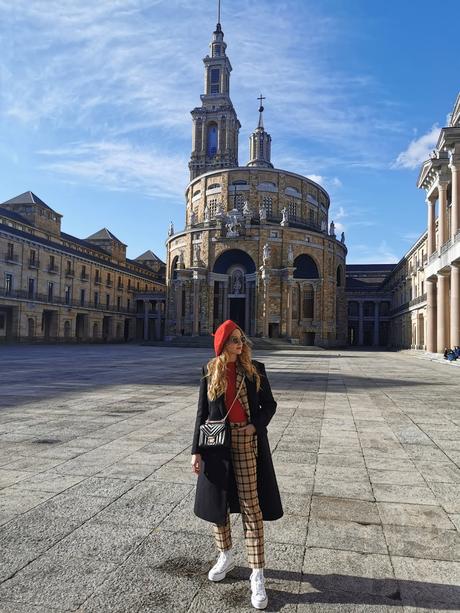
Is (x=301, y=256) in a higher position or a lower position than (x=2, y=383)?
higher

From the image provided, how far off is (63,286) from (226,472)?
184 feet

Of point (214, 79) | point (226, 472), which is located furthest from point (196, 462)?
point (214, 79)

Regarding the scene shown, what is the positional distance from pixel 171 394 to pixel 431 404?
6388 millimetres

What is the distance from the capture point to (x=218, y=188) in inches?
2333

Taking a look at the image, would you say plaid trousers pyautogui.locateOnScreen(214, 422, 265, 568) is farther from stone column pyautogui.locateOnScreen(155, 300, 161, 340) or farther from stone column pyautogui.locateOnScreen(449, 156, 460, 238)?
stone column pyautogui.locateOnScreen(155, 300, 161, 340)

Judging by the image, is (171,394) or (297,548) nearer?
(297,548)

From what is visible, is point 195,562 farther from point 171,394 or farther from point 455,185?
point 455,185

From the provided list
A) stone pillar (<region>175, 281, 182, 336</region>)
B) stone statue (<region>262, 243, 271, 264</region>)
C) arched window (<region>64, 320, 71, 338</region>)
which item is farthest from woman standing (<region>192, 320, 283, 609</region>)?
arched window (<region>64, 320, 71, 338</region>)

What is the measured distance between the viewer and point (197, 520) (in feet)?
13.4

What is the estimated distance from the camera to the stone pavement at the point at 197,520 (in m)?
2.98

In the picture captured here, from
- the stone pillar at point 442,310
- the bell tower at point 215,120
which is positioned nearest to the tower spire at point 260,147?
the bell tower at point 215,120

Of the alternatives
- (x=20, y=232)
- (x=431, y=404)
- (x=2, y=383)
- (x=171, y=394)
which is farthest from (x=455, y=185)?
(x=20, y=232)

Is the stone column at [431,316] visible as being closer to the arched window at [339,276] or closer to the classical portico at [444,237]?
the classical portico at [444,237]

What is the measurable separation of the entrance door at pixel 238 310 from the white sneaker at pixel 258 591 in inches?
2098
